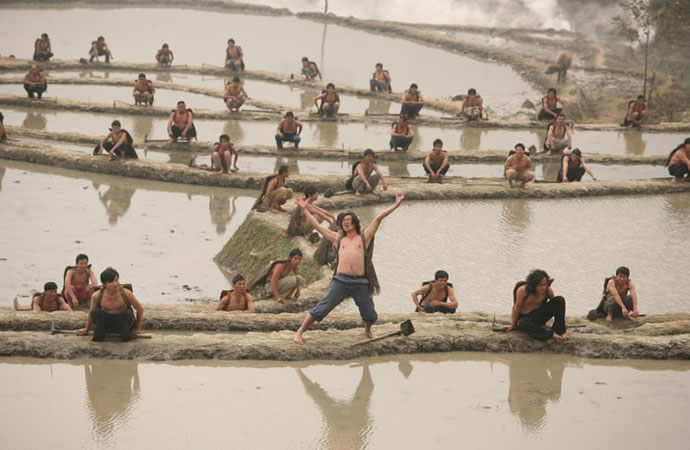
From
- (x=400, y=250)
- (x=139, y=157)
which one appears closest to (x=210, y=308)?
(x=400, y=250)

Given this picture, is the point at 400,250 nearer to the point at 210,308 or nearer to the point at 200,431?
the point at 210,308

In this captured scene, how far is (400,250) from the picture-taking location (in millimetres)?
11758

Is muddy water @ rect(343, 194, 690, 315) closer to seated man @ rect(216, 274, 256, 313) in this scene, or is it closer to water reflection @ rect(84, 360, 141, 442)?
seated man @ rect(216, 274, 256, 313)

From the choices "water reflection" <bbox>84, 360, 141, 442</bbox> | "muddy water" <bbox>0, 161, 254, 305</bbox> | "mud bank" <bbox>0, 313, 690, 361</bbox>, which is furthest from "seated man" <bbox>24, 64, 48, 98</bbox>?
"water reflection" <bbox>84, 360, 141, 442</bbox>

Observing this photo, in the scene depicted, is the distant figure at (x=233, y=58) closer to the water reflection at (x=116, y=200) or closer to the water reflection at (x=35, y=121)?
the water reflection at (x=35, y=121)

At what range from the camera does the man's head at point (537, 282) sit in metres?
8.27

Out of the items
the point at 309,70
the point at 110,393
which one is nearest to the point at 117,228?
the point at 110,393

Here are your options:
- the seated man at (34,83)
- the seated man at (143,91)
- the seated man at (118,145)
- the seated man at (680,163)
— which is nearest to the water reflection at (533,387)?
the seated man at (680,163)

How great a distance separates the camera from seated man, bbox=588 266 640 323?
9.43m

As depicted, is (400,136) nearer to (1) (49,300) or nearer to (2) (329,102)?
(2) (329,102)

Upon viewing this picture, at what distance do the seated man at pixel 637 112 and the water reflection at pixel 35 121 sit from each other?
485 inches

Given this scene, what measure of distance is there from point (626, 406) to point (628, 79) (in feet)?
79.8

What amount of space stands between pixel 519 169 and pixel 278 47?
1983 cm

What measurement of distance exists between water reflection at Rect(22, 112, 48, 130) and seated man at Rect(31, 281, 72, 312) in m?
10.4
